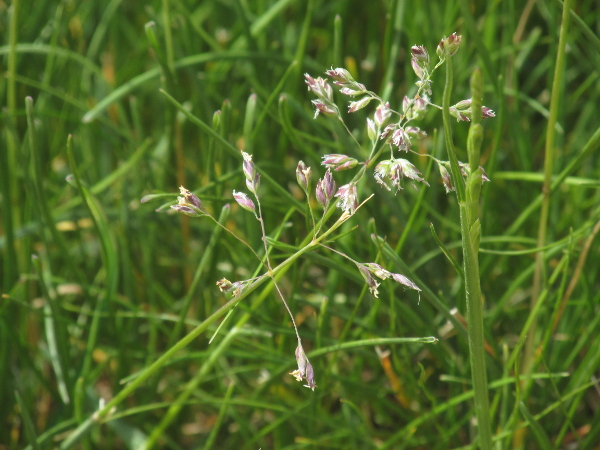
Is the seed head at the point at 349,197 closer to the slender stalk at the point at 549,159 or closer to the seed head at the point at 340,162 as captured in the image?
the seed head at the point at 340,162

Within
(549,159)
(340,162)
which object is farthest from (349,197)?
Result: (549,159)

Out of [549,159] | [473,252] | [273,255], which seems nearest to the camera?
[473,252]

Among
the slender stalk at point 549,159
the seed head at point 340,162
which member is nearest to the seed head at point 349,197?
the seed head at point 340,162

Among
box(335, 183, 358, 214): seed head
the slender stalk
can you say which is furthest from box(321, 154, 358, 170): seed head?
the slender stalk

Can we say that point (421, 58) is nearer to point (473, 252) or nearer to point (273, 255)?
point (473, 252)

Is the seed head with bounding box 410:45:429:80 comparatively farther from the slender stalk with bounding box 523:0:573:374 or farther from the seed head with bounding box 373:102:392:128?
the slender stalk with bounding box 523:0:573:374

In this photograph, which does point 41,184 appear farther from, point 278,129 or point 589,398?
point 589,398

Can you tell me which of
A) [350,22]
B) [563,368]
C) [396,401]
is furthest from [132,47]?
[563,368]
